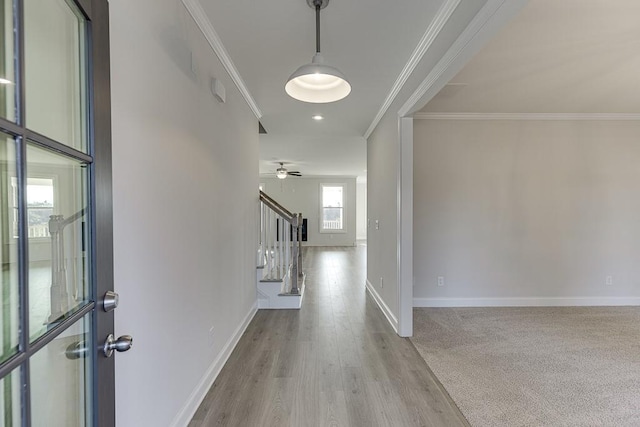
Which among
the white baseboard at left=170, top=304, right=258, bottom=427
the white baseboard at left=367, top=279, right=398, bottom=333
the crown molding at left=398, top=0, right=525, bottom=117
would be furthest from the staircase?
the crown molding at left=398, top=0, right=525, bottom=117

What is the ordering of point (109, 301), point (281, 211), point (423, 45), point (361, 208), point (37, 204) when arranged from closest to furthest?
point (37, 204)
point (109, 301)
point (423, 45)
point (281, 211)
point (361, 208)

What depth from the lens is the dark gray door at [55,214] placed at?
0.59m

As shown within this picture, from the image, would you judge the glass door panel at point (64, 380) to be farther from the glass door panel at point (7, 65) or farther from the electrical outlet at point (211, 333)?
the electrical outlet at point (211, 333)

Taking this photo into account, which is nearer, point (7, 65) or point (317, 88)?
point (7, 65)

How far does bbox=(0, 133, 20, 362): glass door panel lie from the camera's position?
57cm

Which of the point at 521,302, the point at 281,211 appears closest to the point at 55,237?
the point at 281,211

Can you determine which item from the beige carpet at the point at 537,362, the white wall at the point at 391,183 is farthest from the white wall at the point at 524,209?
the white wall at the point at 391,183

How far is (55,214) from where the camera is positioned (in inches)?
29.6

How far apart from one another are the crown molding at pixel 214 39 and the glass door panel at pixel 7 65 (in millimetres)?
1418

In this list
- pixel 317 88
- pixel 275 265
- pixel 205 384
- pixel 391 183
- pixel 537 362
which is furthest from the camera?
pixel 275 265

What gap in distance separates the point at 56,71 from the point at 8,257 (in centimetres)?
49

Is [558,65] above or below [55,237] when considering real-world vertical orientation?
above

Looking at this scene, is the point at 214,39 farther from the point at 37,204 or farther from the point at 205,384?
the point at 205,384

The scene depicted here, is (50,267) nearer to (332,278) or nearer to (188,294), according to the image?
(188,294)
